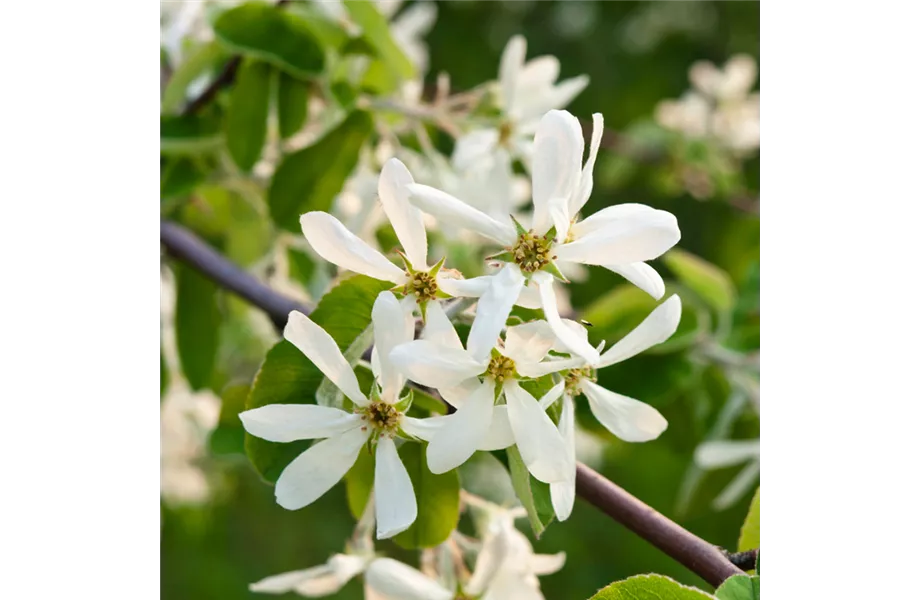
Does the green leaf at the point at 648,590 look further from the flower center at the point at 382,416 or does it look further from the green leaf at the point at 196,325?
the green leaf at the point at 196,325

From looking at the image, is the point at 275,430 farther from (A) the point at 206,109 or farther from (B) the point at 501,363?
(A) the point at 206,109

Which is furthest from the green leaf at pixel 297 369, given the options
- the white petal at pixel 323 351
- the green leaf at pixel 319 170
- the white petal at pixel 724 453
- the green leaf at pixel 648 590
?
the white petal at pixel 724 453

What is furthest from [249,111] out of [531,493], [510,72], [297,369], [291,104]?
[531,493]

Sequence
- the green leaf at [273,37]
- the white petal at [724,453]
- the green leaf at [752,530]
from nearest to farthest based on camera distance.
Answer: the green leaf at [752,530], the green leaf at [273,37], the white petal at [724,453]

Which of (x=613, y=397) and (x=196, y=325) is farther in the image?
(x=196, y=325)

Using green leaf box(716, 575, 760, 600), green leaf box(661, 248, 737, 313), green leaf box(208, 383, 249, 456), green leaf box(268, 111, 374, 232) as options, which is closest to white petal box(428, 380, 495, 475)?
green leaf box(716, 575, 760, 600)

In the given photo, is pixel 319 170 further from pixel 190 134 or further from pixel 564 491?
pixel 564 491
